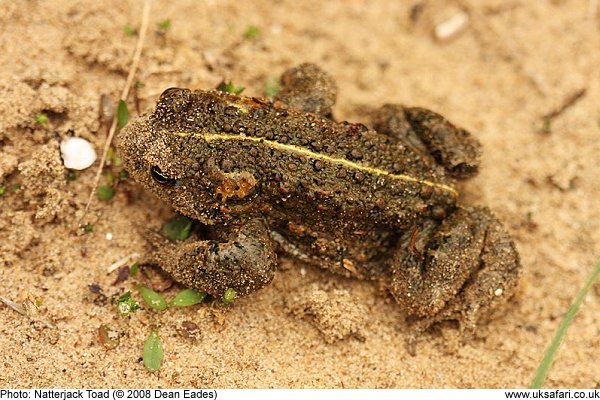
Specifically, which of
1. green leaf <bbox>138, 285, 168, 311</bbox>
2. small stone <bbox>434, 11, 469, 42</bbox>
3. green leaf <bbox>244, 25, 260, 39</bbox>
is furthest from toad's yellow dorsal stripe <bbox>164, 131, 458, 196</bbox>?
small stone <bbox>434, 11, 469, 42</bbox>

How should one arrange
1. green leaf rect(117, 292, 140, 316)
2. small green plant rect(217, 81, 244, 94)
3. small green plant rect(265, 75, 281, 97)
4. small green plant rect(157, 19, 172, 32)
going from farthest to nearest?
small green plant rect(265, 75, 281, 97), small green plant rect(157, 19, 172, 32), small green plant rect(217, 81, 244, 94), green leaf rect(117, 292, 140, 316)

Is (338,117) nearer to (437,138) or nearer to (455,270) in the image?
(437,138)

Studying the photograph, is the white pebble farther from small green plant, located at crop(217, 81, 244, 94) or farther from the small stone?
the small stone

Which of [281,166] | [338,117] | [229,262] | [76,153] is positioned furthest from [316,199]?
[76,153]

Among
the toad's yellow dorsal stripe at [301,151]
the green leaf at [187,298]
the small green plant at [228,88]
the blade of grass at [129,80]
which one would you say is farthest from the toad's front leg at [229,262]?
the small green plant at [228,88]

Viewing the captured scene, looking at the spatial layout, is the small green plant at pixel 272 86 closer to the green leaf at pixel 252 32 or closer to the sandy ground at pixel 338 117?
the sandy ground at pixel 338 117
